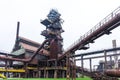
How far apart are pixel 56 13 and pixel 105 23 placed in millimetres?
34493

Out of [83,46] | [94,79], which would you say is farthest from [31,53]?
[94,79]

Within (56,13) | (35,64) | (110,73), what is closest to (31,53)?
(35,64)

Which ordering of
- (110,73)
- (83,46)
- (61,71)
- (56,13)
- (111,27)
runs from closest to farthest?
(110,73)
(111,27)
(83,46)
(61,71)
(56,13)

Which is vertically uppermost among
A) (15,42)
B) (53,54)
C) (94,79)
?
(15,42)

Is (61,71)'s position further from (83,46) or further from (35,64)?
(83,46)

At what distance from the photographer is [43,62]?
190 ft

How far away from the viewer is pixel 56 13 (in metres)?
63.6

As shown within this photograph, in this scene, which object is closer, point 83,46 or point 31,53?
point 83,46

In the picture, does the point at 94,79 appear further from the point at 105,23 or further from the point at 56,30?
the point at 56,30

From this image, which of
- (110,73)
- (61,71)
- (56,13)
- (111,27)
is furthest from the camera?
(56,13)

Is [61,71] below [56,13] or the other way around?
below

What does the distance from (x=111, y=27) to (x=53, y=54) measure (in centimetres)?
2710

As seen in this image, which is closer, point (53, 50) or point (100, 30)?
point (100, 30)

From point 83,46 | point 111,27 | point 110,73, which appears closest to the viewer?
point 110,73
